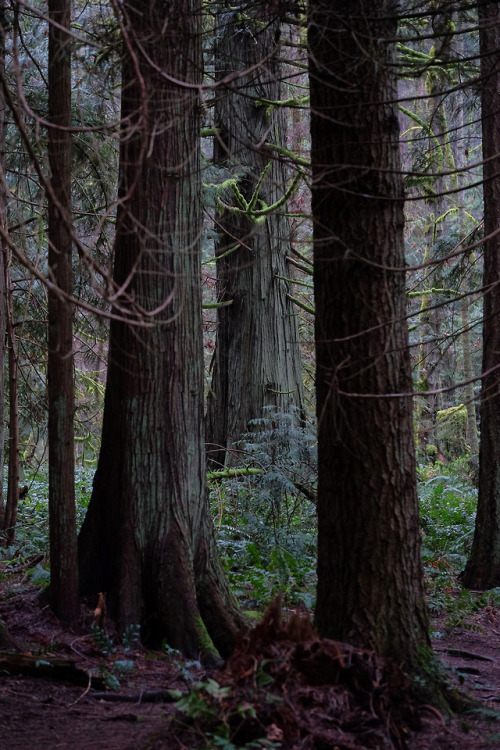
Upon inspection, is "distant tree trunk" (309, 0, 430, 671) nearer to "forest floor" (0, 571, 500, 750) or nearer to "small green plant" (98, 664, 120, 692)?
"forest floor" (0, 571, 500, 750)

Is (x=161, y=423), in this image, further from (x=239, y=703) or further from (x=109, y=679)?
(x=239, y=703)

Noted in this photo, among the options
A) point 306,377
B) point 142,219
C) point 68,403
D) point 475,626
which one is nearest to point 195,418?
point 68,403

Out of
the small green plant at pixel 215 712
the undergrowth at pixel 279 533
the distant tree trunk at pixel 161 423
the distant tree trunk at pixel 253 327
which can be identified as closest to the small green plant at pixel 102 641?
the distant tree trunk at pixel 161 423

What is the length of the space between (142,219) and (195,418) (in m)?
1.59

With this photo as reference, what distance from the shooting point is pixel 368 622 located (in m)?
4.20

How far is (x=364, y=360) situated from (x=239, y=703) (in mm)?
1932

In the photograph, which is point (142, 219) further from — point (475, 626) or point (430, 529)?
point (430, 529)

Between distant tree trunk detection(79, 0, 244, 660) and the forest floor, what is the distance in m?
0.48

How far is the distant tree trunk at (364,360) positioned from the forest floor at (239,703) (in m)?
0.39

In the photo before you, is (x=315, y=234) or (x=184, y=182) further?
(x=184, y=182)

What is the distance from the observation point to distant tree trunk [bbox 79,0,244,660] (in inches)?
213

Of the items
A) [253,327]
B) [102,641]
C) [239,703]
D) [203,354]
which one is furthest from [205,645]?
[253,327]

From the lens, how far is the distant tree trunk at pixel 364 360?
165 inches

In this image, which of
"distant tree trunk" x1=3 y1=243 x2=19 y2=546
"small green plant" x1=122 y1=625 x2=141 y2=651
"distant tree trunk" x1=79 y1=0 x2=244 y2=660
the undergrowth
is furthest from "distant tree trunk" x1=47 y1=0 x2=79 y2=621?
"distant tree trunk" x1=3 y1=243 x2=19 y2=546
